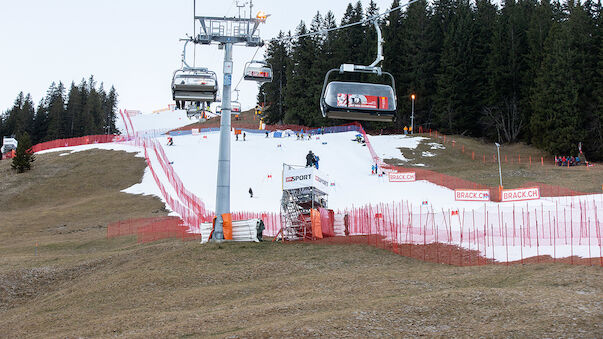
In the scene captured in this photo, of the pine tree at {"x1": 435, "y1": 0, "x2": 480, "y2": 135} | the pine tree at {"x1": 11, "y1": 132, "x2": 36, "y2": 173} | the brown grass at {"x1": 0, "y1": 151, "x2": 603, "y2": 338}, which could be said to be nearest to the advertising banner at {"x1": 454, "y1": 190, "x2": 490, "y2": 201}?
the brown grass at {"x1": 0, "y1": 151, "x2": 603, "y2": 338}

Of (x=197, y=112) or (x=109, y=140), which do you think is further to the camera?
(x=109, y=140)

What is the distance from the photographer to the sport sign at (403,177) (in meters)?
45.5

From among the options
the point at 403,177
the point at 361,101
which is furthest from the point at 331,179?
the point at 361,101

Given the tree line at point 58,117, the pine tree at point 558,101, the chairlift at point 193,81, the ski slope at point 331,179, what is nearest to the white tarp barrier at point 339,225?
the ski slope at point 331,179

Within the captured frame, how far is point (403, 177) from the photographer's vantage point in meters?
45.8

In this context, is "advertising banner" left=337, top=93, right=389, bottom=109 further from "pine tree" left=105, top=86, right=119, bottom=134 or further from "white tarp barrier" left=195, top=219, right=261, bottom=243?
"pine tree" left=105, top=86, right=119, bottom=134

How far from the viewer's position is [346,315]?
11188mm

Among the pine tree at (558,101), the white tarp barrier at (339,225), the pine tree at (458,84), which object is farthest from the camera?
the pine tree at (458,84)

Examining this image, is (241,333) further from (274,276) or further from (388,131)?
(388,131)

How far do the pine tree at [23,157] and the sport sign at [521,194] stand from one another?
5107cm

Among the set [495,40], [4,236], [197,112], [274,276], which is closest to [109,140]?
[197,112]

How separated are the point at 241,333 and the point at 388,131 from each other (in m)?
72.0

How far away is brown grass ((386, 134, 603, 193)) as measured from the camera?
1764 inches

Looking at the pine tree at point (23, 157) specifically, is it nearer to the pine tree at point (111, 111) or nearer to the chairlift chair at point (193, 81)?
the chairlift chair at point (193, 81)
